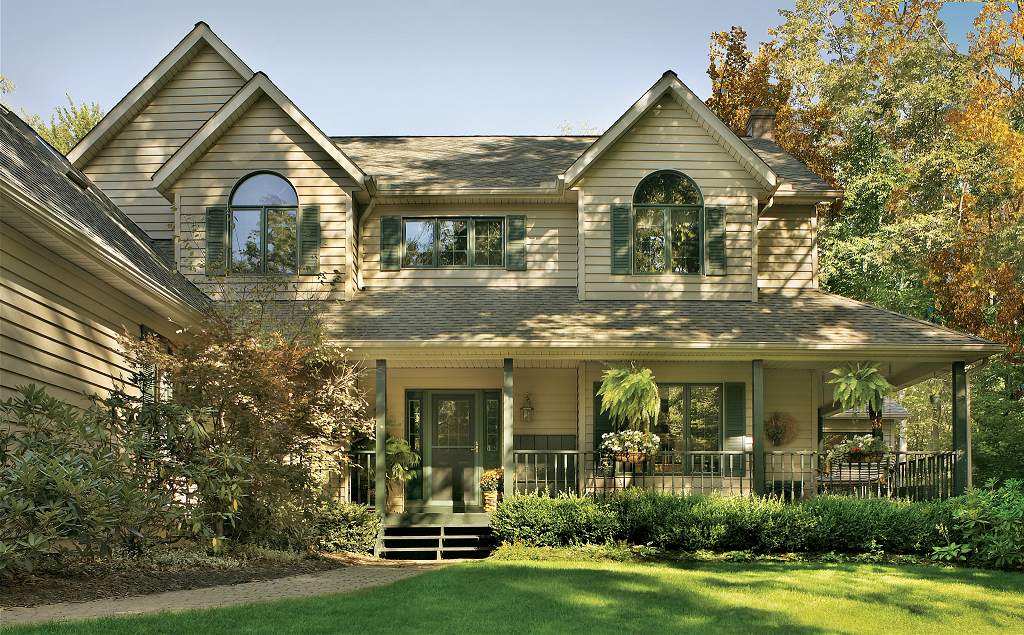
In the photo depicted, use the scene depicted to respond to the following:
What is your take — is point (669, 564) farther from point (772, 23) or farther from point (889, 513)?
point (772, 23)

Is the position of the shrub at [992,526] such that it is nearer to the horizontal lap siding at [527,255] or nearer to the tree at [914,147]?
the horizontal lap siding at [527,255]

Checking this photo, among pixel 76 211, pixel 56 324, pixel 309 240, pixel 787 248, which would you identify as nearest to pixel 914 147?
pixel 787 248

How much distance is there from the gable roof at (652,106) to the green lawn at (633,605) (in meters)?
7.01

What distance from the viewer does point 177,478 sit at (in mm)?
11719

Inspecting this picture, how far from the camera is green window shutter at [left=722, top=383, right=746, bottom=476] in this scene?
1669cm

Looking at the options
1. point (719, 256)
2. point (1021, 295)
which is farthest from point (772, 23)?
point (719, 256)

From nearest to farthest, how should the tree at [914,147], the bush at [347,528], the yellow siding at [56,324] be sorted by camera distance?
the yellow siding at [56,324], the bush at [347,528], the tree at [914,147]

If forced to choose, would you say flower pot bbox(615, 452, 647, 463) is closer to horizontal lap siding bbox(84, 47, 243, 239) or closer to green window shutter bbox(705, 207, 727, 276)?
green window shutter bbox(705, 207, 727, 276)

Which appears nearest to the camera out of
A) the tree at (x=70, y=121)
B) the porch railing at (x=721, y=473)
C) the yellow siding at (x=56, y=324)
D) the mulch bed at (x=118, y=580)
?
the mulch bed at (x=118, y=580)

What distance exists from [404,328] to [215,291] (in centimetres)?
349

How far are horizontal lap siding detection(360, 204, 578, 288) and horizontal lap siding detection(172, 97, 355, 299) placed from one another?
0.98 meters

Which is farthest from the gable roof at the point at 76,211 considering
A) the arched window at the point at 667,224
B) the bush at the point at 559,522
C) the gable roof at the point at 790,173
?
the gable roof at the point at 790,173

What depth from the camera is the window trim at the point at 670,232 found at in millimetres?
16812

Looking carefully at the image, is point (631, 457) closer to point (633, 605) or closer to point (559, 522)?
point (559, 522)
